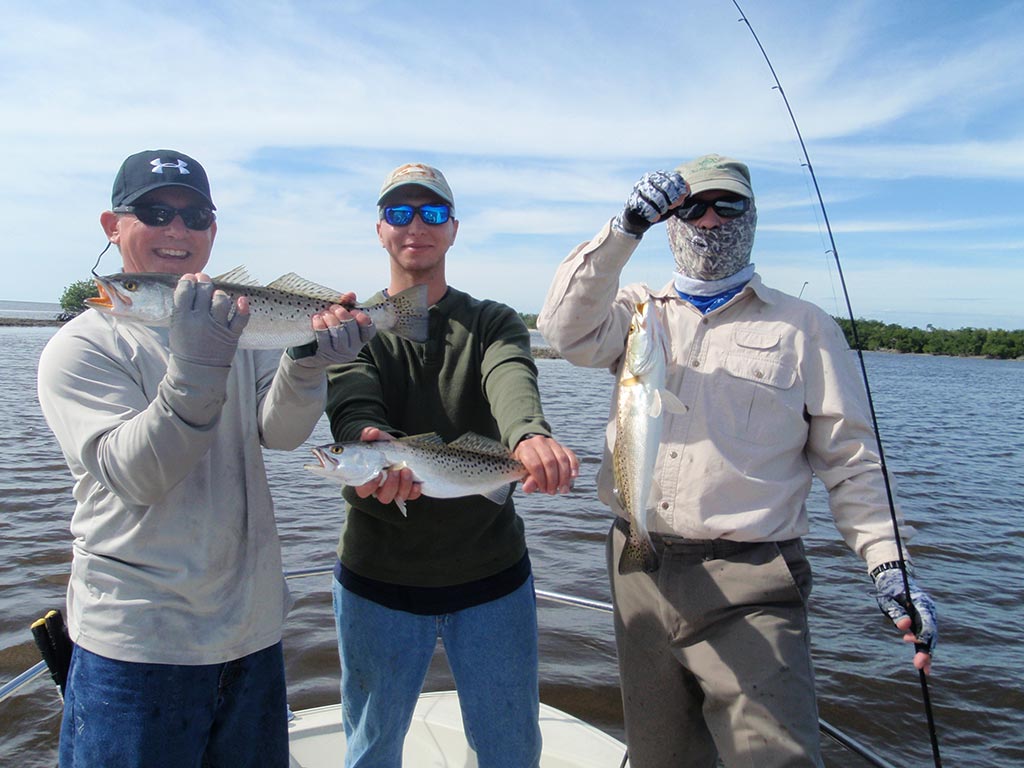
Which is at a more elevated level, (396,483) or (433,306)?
(433,306)

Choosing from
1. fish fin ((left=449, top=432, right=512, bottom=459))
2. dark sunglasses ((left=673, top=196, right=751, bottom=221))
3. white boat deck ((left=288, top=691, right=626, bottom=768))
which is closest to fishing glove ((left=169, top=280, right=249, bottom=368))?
fish fin ((left=449, top=432, right=512, bottom=459))

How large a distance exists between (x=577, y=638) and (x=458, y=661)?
5260 millimetres

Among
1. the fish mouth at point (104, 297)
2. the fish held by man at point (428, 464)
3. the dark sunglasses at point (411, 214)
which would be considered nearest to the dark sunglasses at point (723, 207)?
the dark sunglasses at point (411, 214)

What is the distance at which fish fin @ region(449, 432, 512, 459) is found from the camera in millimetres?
3271

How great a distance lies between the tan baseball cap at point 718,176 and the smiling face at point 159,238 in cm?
235

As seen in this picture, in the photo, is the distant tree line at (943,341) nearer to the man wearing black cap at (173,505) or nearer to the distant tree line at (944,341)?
the distant tree line at (944,341)

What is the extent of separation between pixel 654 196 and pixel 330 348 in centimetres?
158

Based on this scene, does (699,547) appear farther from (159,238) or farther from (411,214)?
(159,238)

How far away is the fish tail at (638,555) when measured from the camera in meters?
3.29

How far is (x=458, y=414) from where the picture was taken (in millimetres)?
3703

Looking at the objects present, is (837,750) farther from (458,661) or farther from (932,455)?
(932,455)

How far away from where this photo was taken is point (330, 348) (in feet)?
10.1

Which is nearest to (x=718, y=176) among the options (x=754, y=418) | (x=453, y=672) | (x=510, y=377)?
(x=754, y=418)

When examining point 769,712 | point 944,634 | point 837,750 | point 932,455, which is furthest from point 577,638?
point 932,455
